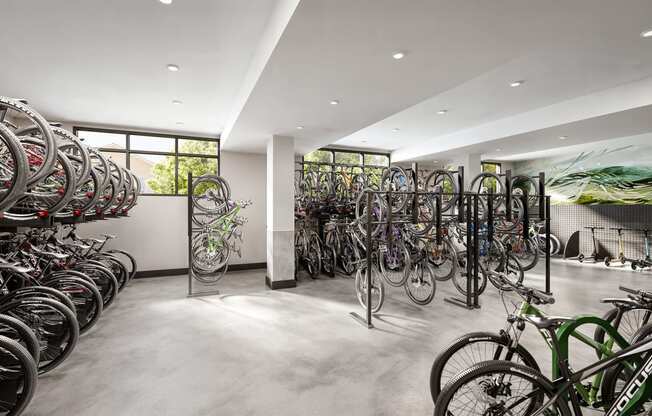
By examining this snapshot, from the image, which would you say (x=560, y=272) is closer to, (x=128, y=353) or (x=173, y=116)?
(x=128, y=353)

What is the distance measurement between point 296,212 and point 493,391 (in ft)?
16.6

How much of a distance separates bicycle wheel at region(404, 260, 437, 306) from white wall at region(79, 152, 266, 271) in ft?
12.2

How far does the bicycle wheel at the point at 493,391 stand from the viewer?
4.83 ft

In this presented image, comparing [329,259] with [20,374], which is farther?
[329,259]

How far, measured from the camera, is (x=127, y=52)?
304cm

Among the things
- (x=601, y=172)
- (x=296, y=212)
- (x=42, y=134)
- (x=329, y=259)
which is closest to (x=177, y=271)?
(x=296, y=212)

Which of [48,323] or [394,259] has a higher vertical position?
[394,259]

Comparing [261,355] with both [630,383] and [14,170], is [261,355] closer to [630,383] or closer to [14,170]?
[14,170]

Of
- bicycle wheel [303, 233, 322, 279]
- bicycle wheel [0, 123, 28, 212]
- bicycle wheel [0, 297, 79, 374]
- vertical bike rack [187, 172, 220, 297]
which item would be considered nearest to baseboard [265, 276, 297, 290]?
bicycle wheel [303, 233, 322, 279]

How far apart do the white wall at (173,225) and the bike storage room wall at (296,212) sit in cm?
4

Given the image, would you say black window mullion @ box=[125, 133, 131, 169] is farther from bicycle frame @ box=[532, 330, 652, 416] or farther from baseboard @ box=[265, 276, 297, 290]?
bicycle frame @ box=[532, 330, 652, 416]

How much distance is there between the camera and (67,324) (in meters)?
2.51

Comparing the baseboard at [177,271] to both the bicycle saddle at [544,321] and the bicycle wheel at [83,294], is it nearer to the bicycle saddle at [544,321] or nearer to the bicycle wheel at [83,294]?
the bicycle wheel at [83,294]

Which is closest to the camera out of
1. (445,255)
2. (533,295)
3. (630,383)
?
(630,383)
